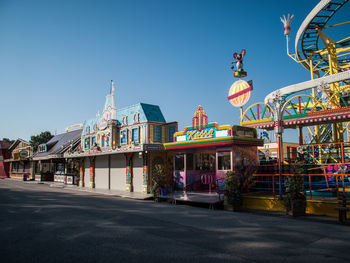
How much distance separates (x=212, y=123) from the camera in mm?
17062

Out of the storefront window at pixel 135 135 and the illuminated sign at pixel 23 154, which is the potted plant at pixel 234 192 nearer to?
the storefront window at pixel 135 135

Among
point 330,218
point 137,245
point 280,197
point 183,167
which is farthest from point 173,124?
point 137,245

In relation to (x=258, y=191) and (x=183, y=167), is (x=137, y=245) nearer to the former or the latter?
(x=258, y=191)

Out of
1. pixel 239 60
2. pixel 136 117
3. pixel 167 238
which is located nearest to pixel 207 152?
pixel 239 60

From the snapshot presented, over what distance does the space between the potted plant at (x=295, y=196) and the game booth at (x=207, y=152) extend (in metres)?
3.38

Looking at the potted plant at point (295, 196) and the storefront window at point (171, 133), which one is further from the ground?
the storefront window at point (171, 133)

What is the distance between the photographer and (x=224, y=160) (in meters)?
16.4

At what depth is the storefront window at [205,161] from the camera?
62.5 ft

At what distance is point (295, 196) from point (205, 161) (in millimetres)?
7934

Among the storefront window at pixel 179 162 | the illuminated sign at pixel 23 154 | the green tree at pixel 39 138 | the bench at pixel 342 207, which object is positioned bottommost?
the bench at pixel 342 207

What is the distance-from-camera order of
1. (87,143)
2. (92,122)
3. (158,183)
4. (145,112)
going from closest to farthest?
(158,183), (145,112), (92,122), (87,143)

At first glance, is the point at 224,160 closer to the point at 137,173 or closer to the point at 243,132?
the point at 243,132

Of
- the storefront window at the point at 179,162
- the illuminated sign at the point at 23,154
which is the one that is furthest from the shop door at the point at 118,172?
the illuminated sign at the point at 23,154

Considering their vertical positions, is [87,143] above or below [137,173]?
above
